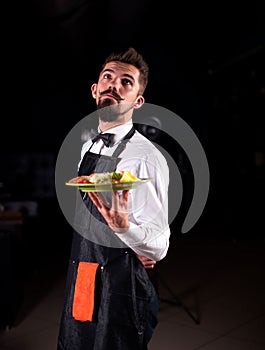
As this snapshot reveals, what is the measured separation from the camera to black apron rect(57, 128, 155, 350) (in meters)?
1.20

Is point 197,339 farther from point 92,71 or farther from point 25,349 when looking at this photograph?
point 92,71

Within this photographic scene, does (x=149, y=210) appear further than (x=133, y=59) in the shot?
No

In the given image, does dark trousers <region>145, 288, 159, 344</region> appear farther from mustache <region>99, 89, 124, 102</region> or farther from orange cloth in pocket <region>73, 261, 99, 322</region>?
mustache <region>99, 89, 124, 102</region>

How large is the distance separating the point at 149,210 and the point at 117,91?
1.30 feet

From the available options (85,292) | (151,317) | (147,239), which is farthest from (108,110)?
(151,317)

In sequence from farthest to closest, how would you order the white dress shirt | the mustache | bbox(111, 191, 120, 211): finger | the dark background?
the dark background
the mustache
the white dress shirt
bbox(111, 191, 120, 211): finger

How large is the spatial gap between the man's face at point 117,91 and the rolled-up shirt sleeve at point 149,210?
0.61ft

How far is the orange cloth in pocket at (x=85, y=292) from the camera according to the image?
120cm

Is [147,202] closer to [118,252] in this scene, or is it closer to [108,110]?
[118,252]

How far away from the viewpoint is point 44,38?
430 cm

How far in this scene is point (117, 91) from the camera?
50.9 inches

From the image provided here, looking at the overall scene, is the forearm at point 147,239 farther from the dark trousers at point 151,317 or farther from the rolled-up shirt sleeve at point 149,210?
the dark trousers at point 151,317

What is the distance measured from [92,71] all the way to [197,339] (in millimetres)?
4802

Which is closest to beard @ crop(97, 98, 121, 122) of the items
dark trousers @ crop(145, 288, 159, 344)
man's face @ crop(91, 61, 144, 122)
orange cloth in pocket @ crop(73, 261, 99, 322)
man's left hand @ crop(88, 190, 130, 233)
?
man's face @ crop(91, 61, 144, 122)
